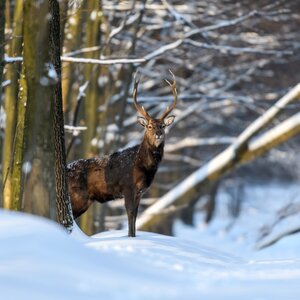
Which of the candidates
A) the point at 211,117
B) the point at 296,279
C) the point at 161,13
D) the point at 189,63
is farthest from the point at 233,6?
the point at 296,279

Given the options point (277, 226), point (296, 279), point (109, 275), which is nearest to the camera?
point (109, 275)

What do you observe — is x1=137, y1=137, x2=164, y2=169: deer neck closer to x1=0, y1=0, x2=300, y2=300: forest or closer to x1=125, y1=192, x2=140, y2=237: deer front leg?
x1=125, y1=192, x2=140, y2=237: deer front leg

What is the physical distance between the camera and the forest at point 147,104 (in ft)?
39.0

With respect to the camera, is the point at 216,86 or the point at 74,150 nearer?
the point at 74,150

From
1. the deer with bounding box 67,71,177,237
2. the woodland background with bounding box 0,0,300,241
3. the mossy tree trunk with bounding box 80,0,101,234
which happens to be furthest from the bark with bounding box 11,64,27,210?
the mossy tree trunk with bounding box 80,0,101,234

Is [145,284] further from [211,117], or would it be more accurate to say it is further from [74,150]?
[211,117]

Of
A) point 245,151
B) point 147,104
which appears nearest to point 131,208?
point 245,151

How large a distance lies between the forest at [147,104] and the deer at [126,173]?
370mm

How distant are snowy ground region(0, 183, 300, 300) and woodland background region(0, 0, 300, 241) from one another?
2397 millimetres

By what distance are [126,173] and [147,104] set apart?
12.5m

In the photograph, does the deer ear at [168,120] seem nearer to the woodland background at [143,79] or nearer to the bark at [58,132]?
the woodland background at [143,79]

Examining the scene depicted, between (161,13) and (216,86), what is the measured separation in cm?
600

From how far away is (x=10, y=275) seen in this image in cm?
705

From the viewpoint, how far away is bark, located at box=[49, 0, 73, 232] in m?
12.3
